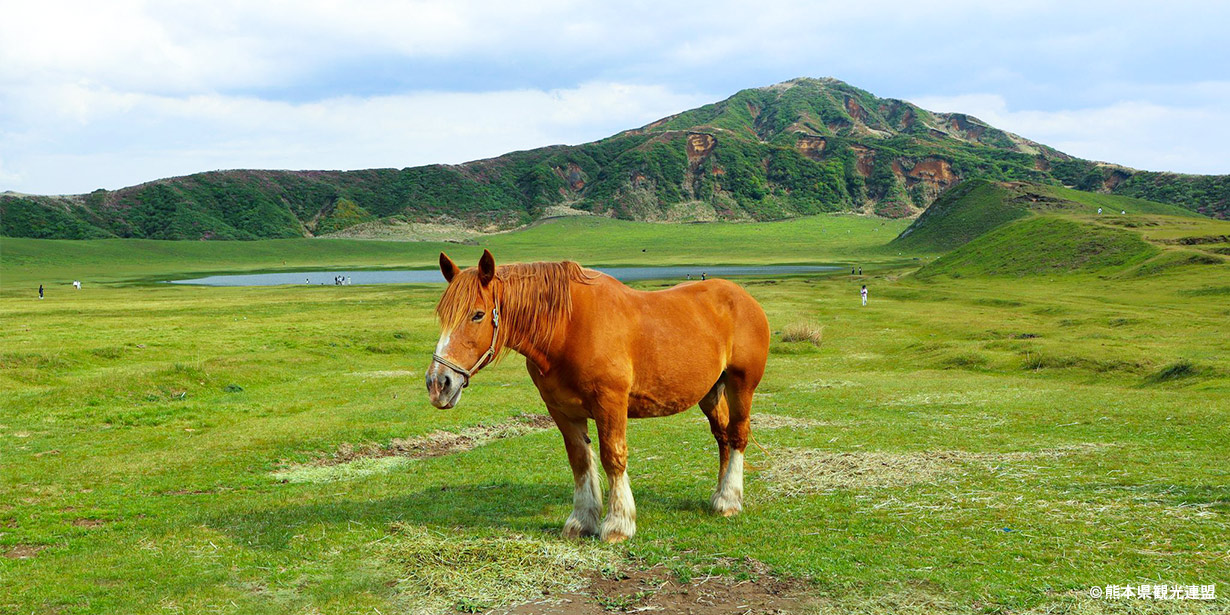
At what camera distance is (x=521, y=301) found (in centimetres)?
821

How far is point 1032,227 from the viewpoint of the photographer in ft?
309

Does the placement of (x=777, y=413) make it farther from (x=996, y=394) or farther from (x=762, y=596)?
(x=762, y=596)

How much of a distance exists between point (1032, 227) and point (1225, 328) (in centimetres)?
6758

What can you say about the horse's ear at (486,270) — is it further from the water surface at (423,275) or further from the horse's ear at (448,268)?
the water surface at (423,275)

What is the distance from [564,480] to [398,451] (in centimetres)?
491

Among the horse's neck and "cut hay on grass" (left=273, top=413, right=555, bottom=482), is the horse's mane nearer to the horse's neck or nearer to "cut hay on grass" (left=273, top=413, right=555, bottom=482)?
the horse's neck

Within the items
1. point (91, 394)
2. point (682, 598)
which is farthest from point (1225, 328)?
point (91, 394)

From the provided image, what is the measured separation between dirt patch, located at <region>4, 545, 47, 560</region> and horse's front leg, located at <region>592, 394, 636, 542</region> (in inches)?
254

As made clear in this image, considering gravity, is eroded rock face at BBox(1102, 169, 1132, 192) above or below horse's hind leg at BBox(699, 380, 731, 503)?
above

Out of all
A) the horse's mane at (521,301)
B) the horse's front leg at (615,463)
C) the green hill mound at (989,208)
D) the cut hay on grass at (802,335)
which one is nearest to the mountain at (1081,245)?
the green hill mound at (989,208)

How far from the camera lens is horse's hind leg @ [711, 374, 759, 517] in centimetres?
951

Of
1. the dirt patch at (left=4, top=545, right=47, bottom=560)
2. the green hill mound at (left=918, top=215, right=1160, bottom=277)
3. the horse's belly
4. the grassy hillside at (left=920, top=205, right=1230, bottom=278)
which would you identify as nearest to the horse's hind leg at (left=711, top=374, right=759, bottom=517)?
the horse's belly

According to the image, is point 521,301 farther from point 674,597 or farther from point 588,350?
point 674,597

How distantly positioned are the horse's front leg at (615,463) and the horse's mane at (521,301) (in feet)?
3.34
